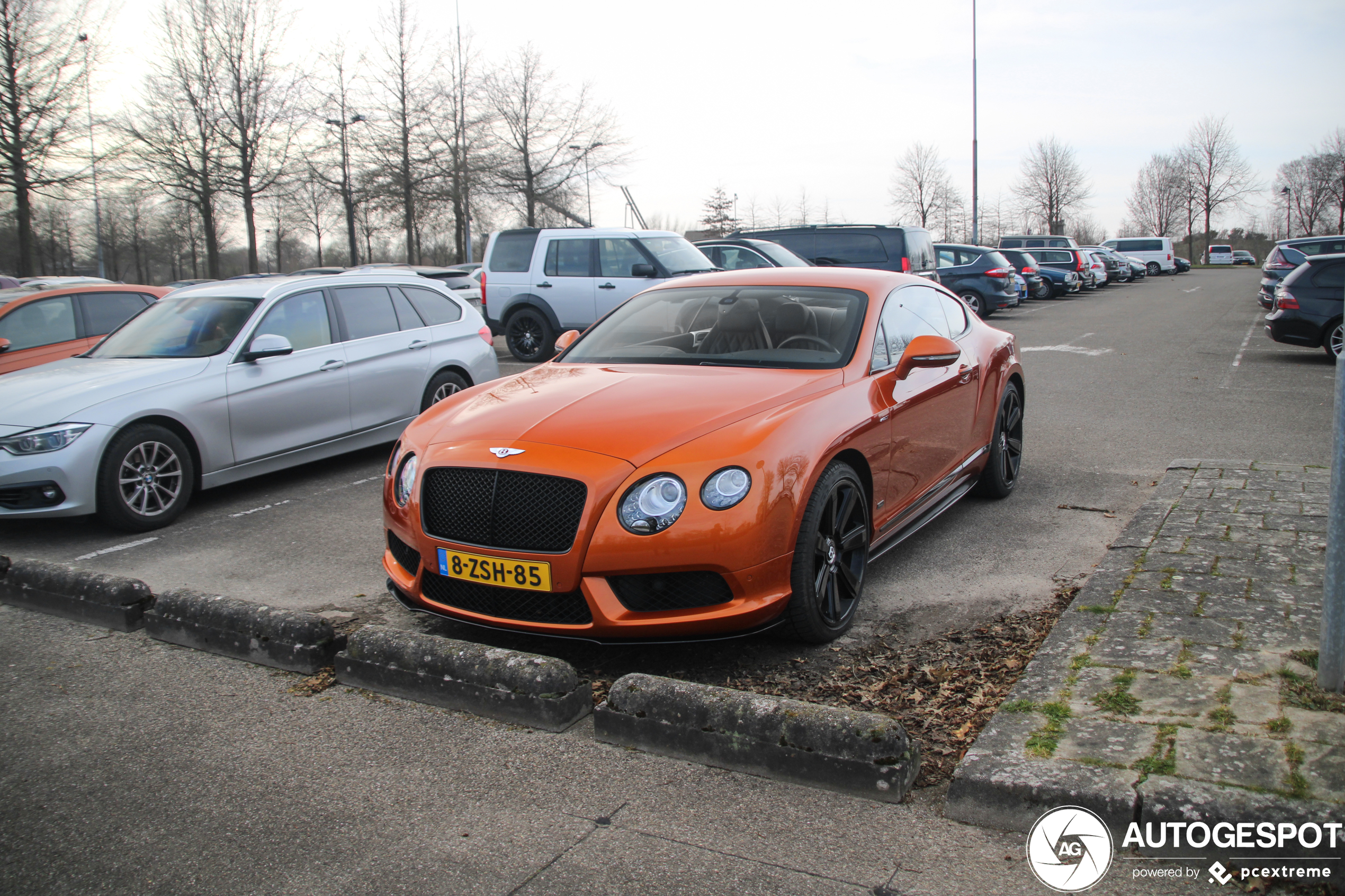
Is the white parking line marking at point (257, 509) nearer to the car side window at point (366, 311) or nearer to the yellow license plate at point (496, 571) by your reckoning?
the car side window at point (366, 311)

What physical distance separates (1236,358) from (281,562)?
13.9m

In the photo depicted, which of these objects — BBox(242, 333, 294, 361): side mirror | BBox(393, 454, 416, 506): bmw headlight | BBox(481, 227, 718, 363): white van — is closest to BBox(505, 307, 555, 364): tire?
BBox(481, 227, 718, 363): white van

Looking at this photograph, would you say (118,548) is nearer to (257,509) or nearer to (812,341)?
(257,509)

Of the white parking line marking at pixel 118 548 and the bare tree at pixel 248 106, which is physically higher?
the bare tree at pixel 248 106

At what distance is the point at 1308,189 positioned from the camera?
274 ft

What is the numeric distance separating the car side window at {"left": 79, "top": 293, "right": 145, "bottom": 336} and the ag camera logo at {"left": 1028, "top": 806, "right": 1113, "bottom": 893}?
971 centimetres

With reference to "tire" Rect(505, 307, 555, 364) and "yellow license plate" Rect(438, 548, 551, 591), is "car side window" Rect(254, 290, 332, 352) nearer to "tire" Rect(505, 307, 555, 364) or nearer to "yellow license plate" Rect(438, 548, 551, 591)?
"yellow license plate" Rect(438, 548, 551, 591)

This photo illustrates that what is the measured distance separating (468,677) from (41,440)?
156 inches

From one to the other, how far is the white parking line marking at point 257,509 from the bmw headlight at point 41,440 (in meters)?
1.08

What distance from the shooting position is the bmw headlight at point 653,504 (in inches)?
143

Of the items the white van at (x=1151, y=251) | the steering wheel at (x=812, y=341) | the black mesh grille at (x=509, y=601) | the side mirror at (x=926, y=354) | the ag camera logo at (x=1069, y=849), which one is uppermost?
the white van at (x=1151, y=251)

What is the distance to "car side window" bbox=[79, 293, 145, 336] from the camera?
993 cm

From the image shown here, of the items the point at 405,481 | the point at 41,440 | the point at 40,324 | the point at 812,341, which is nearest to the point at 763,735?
the point at 405,481

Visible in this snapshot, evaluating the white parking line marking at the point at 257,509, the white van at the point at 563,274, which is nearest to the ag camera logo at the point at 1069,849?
the white parking line marking at the point at 257,509
